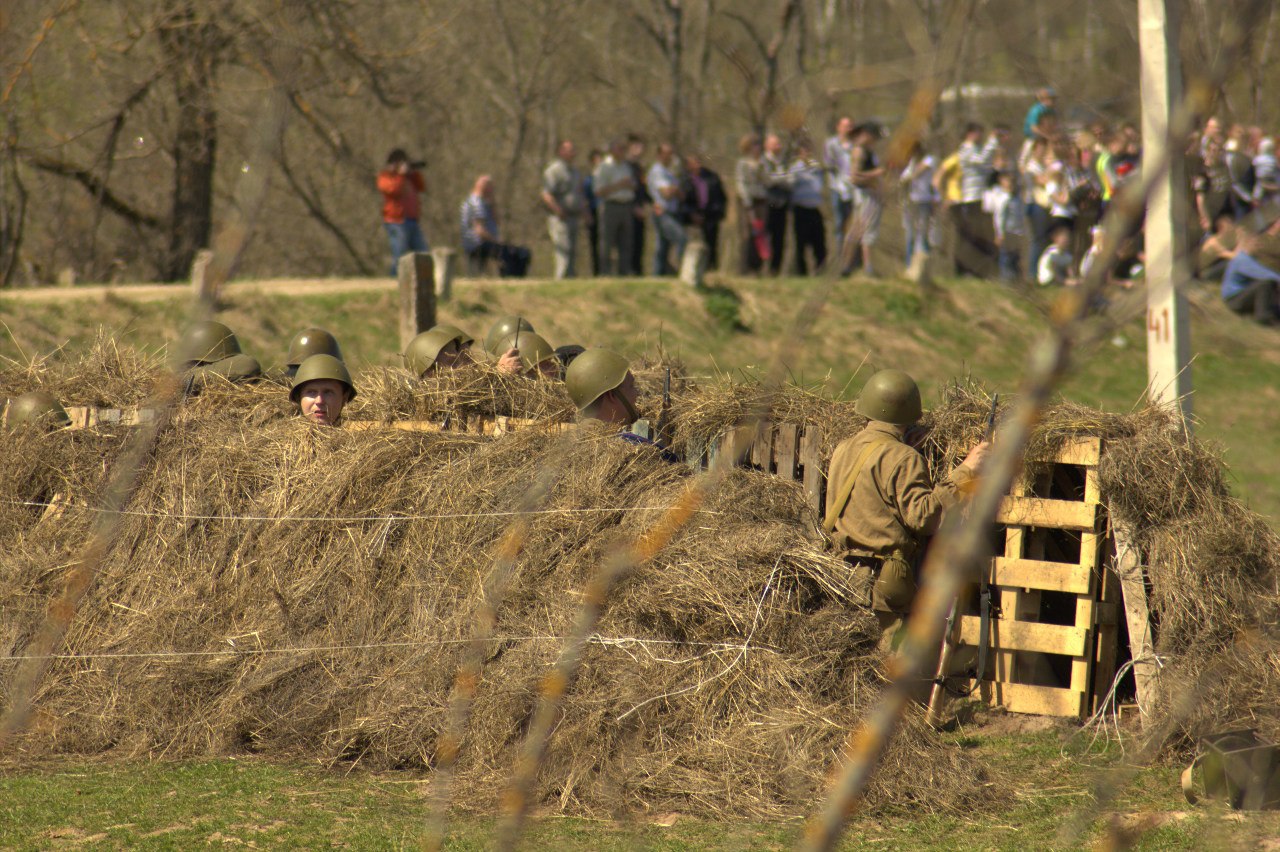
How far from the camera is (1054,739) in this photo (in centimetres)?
771

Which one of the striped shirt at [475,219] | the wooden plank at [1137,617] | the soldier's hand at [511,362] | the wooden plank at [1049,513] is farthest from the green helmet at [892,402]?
the striped shirt at [475,219]

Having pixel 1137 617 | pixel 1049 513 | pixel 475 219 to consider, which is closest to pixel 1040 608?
pixel 1049 513

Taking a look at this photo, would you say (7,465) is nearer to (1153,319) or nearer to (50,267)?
(1153,319)

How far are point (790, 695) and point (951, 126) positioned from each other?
885cm

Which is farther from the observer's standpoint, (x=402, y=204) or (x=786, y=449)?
(x=402, y=204)

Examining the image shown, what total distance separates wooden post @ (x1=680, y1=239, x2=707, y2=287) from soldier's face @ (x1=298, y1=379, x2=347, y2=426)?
10.6 meters

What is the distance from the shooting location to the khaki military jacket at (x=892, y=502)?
24.6ft

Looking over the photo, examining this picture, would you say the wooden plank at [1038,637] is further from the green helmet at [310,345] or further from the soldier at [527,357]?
the green helmet at [310,345]

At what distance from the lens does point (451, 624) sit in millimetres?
7430

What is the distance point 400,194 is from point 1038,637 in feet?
41.9

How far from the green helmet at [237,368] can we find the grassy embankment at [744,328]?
6585 millimetres

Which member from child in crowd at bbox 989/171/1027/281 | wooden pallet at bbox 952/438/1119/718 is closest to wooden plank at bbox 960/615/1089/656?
wooden pallet at bbox 952/438/1119/718

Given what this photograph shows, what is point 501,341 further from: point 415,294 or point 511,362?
point 415,294

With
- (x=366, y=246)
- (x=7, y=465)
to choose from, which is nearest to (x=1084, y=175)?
(x=7, y=465)
